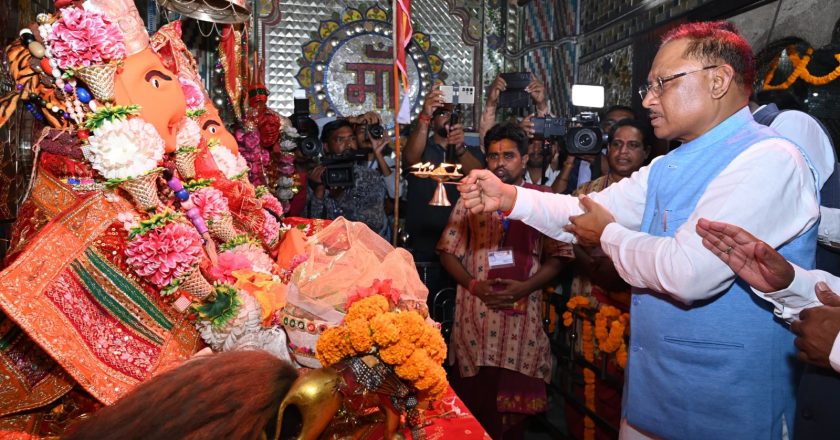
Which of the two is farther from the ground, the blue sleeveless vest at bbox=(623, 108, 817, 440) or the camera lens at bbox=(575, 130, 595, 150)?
the camera lens at bbox=(575, 130, 595, 150)

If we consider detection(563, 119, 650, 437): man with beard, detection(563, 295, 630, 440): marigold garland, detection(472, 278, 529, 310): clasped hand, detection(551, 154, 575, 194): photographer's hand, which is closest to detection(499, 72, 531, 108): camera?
detection(551, 154, 575, 194): photographer's hand

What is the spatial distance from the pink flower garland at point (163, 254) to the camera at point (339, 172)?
3024 mm

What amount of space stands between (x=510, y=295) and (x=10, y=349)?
2.55m

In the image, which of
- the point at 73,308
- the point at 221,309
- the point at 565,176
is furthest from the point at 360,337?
the point at 565,176

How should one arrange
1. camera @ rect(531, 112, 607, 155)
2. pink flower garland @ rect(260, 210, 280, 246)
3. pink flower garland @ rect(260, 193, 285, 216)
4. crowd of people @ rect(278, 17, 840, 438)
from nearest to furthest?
1. crowd of people @ rect(278, 17, 840, 438)
2. pink flower garland @ rect(260, 210, 280, 246)
3. pink flower garland @ rect(260, 193, 285, 216)
4. camera @ rect(531, 112, 607, 155)

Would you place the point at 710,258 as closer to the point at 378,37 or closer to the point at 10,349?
the point at 10,349

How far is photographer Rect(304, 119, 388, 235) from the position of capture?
4934 mm

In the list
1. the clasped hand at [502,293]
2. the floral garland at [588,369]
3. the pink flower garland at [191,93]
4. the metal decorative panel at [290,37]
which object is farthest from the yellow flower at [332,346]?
the metal decorative panel at [290,37]

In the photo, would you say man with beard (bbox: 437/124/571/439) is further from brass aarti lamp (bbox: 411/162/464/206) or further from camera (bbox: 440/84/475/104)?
brass aarti lamp (bbox: 411/162/464/206)

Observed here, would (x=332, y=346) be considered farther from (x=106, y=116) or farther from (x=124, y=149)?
(x=106, y=116)

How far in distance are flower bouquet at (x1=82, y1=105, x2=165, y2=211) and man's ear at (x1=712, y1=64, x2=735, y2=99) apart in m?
1.77

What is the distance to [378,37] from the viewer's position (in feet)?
26.9

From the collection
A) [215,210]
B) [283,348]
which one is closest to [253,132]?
[215,210]

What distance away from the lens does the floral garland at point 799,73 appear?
4.11 metres
